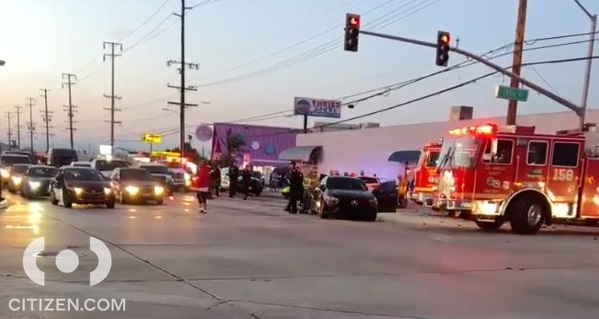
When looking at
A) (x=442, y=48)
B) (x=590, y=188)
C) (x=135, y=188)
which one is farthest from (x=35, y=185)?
(x=590, y=188)

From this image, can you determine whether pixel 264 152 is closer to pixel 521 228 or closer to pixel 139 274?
pixel 521 228

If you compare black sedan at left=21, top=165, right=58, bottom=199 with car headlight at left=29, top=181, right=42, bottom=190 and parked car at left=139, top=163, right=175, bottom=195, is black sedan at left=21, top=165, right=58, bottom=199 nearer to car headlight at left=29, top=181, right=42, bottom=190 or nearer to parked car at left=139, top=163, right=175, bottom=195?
car headlight at left=29, top=181, right=42, bottom=190

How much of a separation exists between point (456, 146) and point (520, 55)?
7060 millimetres

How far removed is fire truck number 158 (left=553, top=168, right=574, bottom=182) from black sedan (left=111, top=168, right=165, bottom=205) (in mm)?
16521

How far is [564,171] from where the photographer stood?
1936 cm

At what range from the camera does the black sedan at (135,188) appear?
2873 centimetres

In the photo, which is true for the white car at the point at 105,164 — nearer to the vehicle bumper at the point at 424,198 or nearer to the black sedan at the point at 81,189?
the black sedan at the point at 81,189

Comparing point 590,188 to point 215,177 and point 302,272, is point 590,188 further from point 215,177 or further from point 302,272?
point 215,177

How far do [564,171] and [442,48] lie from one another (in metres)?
6.90

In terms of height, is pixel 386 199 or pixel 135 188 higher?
pixel 135 188

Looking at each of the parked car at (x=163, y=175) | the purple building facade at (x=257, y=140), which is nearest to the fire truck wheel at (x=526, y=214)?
the parked car at (x=163, y=175)

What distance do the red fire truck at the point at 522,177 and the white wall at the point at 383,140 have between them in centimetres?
1027

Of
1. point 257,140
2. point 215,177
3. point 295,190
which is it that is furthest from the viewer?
point 257,140

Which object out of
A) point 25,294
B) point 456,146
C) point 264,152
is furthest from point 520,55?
point 264,152
